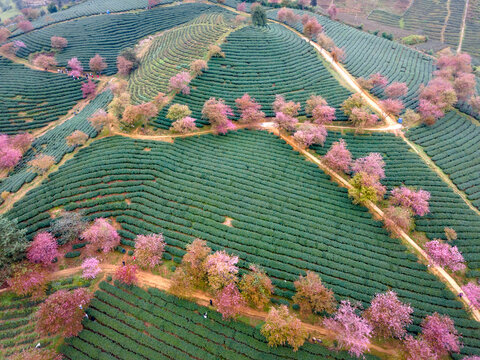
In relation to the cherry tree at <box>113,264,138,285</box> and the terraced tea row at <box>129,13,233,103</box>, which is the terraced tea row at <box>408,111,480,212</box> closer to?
the cherry tree at <box>113,264,138,285</box>

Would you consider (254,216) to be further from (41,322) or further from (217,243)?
(41,322)

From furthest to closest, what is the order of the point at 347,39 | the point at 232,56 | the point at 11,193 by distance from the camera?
the point at 347,39 → the point at 232,56 → the point at 11,193

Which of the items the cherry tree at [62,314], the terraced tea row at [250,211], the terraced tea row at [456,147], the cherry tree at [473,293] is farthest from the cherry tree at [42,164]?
the terraced tea row at [456,147]

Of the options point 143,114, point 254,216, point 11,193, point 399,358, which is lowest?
point 399,358

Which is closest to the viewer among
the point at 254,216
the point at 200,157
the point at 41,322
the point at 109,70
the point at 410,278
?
the point at 41,322

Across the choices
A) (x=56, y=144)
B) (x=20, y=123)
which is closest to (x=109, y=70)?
(x=20, y=123)

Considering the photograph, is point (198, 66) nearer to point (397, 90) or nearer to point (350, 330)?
point (397, 90)

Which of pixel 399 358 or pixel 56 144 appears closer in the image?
pixel 399 358
